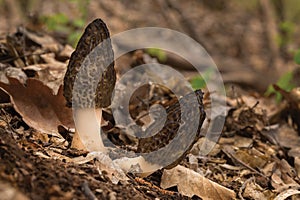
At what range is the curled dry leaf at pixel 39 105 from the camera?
2592 mm

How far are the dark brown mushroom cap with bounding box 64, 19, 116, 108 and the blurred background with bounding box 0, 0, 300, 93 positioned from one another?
14.8ft

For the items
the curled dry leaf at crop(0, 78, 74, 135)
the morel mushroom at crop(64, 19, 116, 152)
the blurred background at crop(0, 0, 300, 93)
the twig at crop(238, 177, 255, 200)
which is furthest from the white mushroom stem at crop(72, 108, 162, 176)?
the blurred background at crop(0, 0, 300, 93)

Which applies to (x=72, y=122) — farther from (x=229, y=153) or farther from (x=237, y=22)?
(x=237, y=22)

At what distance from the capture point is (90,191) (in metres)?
1.79

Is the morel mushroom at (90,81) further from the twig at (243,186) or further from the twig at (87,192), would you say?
the twig at (243,186)

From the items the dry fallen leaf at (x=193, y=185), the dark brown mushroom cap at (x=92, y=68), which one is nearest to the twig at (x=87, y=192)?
the dry fallen leaf at (x=193, y=185)

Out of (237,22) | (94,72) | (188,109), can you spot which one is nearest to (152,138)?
(188,109)

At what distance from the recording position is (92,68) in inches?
96.8

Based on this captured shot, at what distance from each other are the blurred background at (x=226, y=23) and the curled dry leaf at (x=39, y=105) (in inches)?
173

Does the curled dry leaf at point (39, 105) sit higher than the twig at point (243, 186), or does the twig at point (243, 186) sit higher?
the curled dry leaf at point (39, 105)

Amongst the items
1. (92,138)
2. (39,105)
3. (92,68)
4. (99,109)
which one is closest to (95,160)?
(92,138)

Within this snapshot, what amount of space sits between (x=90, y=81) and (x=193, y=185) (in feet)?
2.62

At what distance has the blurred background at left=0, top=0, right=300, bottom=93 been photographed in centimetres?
753

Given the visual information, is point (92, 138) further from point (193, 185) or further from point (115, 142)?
point (193, 185)
